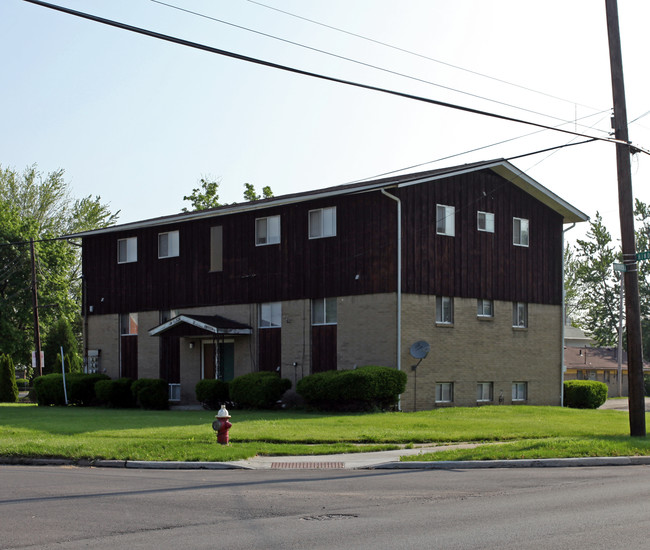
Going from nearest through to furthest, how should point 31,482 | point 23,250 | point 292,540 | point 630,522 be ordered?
point 292,540 < point 630,522 < point 31,482 < point 23,250

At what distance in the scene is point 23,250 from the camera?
53594 mm

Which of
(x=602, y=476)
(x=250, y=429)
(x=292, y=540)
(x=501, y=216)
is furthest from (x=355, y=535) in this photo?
(x=501, y=216)

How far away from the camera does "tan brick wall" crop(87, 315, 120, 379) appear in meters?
38.6

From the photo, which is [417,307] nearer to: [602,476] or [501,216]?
[501,216]

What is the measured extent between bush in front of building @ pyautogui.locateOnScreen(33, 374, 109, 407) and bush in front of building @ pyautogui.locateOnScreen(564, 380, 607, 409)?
18750 mm

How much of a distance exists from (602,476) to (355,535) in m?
6.93

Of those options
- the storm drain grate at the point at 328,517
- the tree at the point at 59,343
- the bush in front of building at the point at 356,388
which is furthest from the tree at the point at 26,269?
the storm drain grate at the point at 328,517

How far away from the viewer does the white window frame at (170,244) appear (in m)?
36.5

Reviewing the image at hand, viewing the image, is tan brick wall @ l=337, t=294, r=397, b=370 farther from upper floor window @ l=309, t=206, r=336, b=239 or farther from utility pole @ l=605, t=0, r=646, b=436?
utility pole @ l=605, t=0, r=646, b=436

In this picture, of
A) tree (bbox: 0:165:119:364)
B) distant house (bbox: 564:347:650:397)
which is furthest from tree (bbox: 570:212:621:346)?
tree (bbox: 0:165:119:364)

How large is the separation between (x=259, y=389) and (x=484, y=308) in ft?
29.1

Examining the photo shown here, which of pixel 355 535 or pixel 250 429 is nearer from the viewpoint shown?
pixel 355 535

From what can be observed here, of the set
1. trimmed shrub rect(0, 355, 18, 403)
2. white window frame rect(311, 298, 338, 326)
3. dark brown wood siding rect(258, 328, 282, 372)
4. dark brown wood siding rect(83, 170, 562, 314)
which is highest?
dark brown wood siding rect(83, 170, 562, 314)

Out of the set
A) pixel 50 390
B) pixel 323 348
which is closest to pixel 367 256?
pixel 323 348
